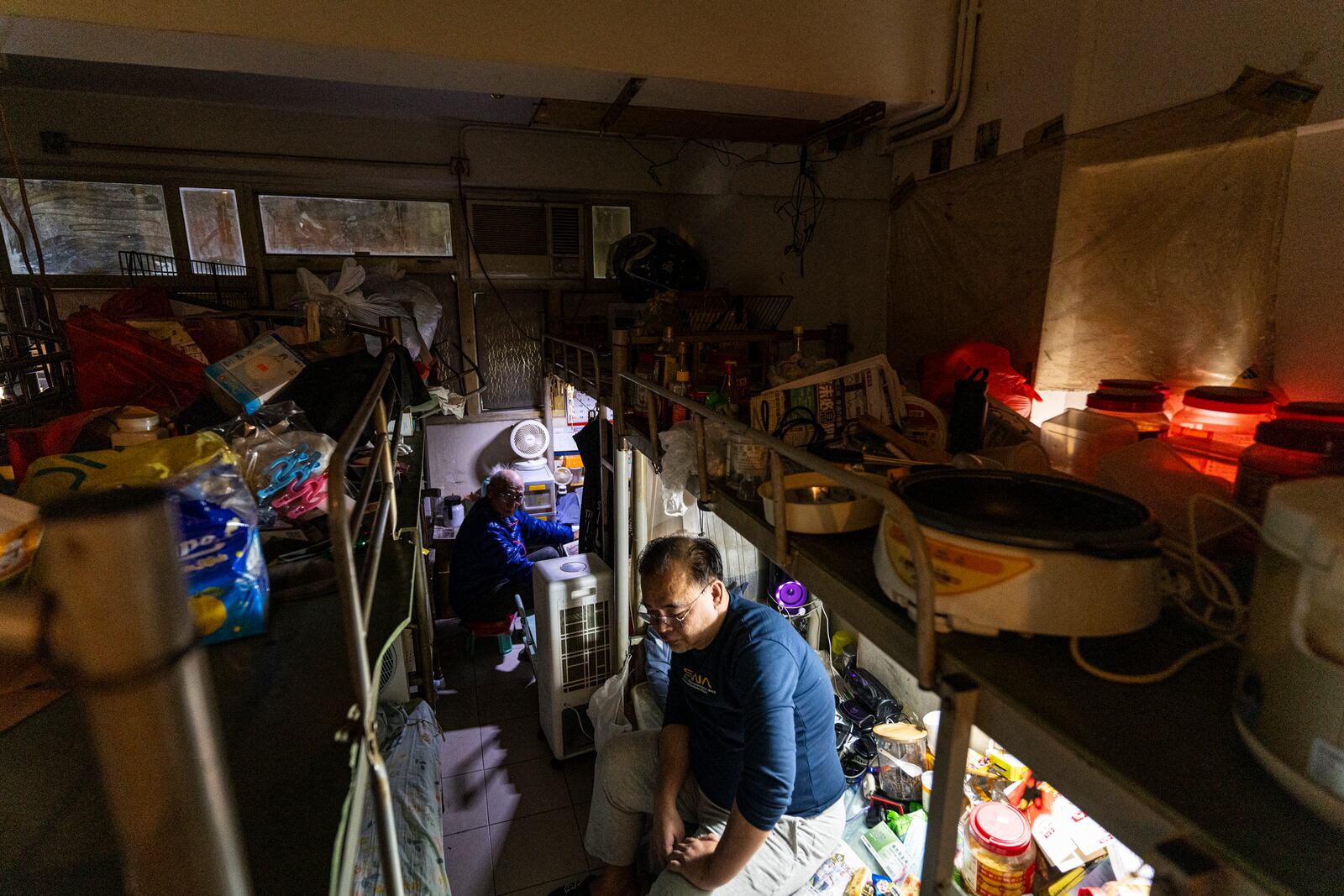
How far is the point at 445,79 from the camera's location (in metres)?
2.38

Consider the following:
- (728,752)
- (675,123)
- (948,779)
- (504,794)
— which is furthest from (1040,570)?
(675,123)

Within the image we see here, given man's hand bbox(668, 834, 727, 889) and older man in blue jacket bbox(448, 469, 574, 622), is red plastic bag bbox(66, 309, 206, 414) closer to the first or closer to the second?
older man in blue jacket bbox(448, 469, 574, 622)

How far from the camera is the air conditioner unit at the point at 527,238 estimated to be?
5.12m

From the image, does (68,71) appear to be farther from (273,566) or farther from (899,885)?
(899,885)

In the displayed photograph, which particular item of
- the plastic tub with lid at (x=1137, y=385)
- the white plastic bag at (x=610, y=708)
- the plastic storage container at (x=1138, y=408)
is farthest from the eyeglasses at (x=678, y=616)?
the plastic tub with lid at (x=1137, y=385)

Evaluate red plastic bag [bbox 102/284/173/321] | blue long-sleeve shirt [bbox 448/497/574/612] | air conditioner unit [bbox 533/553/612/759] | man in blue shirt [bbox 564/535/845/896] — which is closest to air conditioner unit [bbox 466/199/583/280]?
blue long-sleeve shirt [bbox 448/497/574/612]

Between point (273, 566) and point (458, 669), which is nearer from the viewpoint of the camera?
point (273, 566)

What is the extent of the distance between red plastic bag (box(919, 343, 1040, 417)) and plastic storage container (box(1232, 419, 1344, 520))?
33.5 inches

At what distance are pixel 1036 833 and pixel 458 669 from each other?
3235 mm

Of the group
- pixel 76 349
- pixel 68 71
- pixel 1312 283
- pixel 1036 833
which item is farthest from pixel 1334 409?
pixel 68 71

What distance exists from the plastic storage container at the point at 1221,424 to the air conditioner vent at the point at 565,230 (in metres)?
4.62

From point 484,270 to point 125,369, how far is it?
337 centimetres

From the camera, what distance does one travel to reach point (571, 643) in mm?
3107

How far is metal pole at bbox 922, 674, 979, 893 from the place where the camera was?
86 centimetres
